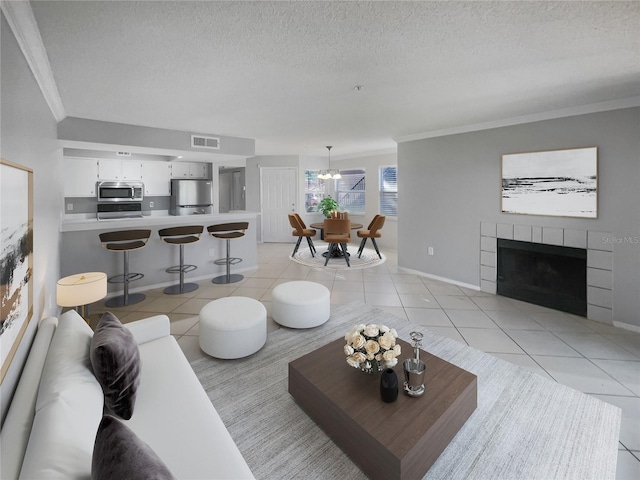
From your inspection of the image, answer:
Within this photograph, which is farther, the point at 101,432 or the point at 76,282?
the point at 76,282

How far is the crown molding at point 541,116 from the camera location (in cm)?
318

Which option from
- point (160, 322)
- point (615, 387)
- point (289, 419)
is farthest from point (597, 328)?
point (160, 322)

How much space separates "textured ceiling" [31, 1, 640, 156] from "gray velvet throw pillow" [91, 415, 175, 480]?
197 cm

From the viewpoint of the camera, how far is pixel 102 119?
3.94 metres

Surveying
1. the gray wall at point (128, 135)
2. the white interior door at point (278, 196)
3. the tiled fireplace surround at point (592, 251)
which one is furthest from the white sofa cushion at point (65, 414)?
the white interior door at point (278, 196)

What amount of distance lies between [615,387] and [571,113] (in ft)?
9.52

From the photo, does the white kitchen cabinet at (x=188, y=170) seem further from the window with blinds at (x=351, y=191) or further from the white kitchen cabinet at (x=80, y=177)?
the window with blinds at (x=351, y=191)

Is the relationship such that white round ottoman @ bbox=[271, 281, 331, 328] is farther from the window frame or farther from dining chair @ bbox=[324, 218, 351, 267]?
the window frame

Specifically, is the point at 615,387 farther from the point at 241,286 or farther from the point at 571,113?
the point at 241,286

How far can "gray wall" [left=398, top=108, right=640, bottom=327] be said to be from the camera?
323cm

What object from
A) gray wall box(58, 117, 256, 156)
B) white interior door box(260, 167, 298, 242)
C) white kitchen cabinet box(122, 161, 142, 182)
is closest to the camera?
gray wall box(58, 117, 256, 156)

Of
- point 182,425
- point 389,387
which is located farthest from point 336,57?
point 182,425

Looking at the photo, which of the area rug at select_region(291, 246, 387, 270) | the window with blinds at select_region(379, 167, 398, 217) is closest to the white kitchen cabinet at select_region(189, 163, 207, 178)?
the area rug at select_region(291, 246, 387, 270)

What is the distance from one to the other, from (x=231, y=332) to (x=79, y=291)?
3.81 ft
